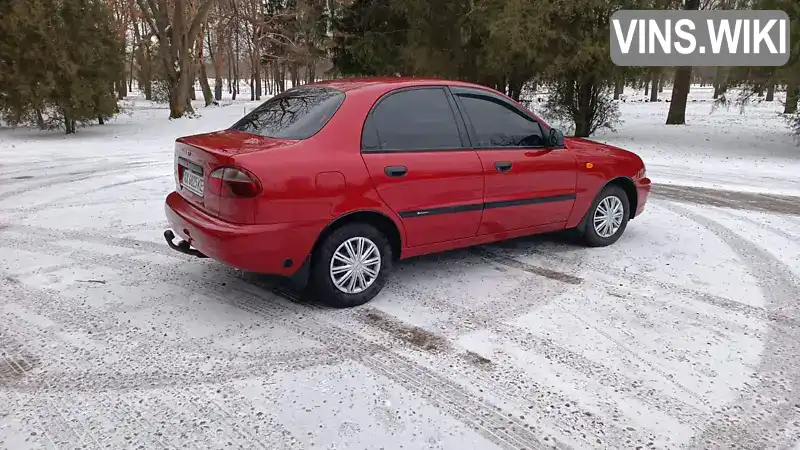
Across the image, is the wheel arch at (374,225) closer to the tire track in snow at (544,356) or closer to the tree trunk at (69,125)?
the tire track in snow at (544,356)

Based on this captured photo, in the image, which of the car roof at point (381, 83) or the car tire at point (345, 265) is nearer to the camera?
the car tire at point (345, 265)

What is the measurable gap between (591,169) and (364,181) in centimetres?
244

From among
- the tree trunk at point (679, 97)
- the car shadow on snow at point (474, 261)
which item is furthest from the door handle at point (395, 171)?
the tree trunk at point (679, 97)

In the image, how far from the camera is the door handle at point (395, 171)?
12.9 ft

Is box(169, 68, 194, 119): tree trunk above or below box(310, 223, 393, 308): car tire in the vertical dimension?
above

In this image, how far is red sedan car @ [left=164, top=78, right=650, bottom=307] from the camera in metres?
3.54

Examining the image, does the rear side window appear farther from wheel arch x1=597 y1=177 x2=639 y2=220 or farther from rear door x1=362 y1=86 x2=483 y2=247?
wheel arch x1=597 y1=177 x2=639 y2=220

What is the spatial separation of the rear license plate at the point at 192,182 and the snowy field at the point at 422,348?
84 centimetres

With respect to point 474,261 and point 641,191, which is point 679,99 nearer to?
point 641,191

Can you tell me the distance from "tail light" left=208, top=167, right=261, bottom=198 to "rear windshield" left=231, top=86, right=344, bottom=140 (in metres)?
0.50

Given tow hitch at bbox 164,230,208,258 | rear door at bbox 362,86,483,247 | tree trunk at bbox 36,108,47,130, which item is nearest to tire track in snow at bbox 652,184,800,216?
rear door at bbox 362,86,483,247

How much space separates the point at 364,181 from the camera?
381 centimetres

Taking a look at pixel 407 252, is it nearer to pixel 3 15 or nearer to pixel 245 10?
pixel 3 15

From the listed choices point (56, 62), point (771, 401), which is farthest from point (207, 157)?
point (56, 62)
